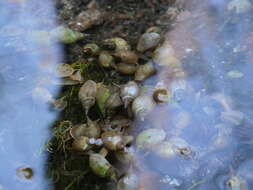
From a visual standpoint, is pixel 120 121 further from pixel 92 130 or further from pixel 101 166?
pixel 101 166

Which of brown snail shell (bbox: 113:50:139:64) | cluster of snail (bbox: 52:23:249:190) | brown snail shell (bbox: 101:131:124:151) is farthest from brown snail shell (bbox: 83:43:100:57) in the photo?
brown snail shell (bbox: 101:131:124:151)

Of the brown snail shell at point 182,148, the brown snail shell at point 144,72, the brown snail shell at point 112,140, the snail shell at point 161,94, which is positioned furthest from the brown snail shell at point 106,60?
the brown snail shell at point 182,148

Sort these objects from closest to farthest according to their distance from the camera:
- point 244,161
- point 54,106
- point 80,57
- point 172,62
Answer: point 244,161 < point 54,106 < point 172,62 < point 80,57

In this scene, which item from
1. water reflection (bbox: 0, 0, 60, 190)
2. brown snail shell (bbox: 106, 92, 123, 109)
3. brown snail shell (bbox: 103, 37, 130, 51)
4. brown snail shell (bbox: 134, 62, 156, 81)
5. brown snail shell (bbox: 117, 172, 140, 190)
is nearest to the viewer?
brown snail shell (bbox: 117, 172, 140, 190)

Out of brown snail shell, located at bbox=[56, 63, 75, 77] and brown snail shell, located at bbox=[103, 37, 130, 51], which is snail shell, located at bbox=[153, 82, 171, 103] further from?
brown snail shell, located at bbox=[56, 63, 75, 77]

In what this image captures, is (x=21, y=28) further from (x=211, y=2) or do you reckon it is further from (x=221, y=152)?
(x=221, y=152)

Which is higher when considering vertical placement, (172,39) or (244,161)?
(172,39)

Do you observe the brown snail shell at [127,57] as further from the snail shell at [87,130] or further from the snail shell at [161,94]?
the snail shell at [87,130]

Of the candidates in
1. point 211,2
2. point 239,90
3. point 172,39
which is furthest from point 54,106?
point 211,2
